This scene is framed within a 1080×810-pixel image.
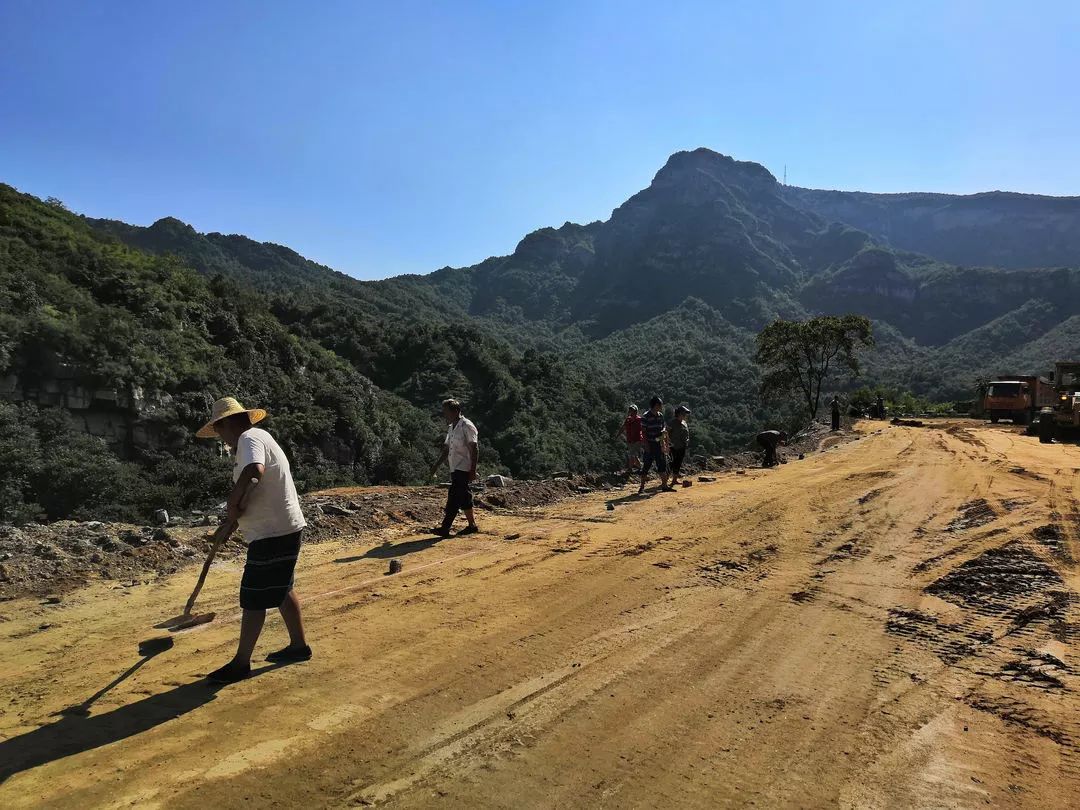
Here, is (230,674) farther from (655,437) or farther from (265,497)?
(655,437)

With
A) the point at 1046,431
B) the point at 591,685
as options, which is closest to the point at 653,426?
the point at 591,685

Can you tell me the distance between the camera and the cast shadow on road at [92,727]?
10.3ft

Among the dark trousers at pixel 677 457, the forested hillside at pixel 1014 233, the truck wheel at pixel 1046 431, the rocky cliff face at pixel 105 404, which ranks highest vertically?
the forested hillside at pixel 1014 233

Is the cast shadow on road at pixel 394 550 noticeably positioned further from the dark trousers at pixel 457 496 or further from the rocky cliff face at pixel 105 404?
the rocky cliff face at pixel 105 404

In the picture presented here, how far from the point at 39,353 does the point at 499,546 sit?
2170 centimetres

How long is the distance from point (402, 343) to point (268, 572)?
53.0 m

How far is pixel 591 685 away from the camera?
396 cm

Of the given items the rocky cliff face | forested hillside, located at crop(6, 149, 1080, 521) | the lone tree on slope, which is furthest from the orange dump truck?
the rocky cliff face

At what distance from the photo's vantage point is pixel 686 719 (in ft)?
11.7

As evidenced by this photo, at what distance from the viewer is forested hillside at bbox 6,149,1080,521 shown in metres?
22.0

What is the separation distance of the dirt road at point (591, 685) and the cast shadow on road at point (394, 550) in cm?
11

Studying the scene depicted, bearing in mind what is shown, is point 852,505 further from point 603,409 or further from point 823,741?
point 603,409

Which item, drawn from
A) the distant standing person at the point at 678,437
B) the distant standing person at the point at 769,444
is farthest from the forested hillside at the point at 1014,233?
the distant standing person at the point at 678,437

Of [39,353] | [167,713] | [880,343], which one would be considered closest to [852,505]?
[167,713]
